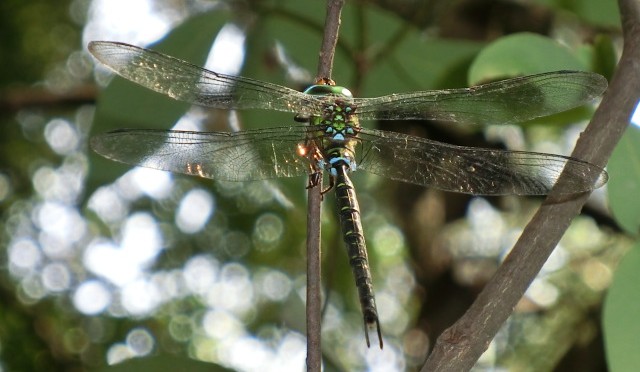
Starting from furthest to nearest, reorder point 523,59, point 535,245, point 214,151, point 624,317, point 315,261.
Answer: point 523,59 < point 214,151 < point 624,317 < point 535,245 < point 315,261

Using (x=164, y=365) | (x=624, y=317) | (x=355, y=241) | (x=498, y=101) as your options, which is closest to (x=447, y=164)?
→ (x=498, y=101)

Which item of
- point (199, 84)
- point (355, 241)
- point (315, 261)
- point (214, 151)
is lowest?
Result: point (315, 261)

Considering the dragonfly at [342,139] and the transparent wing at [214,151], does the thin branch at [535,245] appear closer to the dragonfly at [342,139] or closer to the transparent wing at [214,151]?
the dragonfly at [342,139]

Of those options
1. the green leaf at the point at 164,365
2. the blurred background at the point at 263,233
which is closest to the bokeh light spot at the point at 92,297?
the blurred background at the point at 263,233

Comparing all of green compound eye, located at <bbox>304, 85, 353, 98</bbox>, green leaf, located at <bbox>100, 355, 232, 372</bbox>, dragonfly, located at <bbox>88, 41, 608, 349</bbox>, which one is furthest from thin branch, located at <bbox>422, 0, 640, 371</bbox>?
green leaf, located at <bbox>100, 355, 232, 372</bbox>

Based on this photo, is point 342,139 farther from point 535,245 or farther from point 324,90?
point 535,245

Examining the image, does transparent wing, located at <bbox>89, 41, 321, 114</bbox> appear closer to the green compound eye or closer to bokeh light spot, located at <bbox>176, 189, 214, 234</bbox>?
the green compound eye

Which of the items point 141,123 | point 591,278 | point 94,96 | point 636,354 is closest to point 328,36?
point 636,354

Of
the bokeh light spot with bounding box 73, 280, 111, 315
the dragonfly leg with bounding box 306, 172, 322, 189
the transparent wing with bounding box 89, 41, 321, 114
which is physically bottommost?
the dragonfly leg with bounding box 306, 172, 322, 189
